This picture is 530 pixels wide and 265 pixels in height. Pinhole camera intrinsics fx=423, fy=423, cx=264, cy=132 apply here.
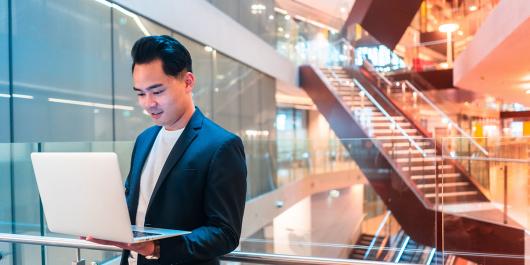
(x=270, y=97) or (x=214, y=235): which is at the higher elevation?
(x=270, y=97)

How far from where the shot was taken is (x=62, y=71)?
4398 mm

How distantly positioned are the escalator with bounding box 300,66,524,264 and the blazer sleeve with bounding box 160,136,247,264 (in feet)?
7.02

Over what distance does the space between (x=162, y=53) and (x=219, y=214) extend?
46 centimetres

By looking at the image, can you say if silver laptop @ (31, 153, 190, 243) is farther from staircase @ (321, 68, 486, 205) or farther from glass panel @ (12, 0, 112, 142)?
staircase @ (321, 68, 486, 205)

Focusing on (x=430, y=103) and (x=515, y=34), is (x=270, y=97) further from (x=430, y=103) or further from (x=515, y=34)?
(x=515, y=34)

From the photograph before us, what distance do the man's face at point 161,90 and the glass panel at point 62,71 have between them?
3316 millimetres

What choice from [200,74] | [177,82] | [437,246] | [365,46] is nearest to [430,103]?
[365,46]

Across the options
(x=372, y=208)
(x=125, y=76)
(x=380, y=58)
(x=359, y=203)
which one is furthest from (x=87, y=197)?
(x=380, y=58)

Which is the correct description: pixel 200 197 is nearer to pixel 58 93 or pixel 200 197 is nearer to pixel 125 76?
pixel 58 93

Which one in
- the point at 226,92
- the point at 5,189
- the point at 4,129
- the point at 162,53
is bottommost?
the point at 5,189

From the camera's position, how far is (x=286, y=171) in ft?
36.4

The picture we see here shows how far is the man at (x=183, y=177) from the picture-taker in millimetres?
1070

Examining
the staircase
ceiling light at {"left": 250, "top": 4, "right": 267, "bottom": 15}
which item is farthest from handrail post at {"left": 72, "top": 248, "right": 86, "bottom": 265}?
ceiling light at {"left": 250, "top": 4, "right": 267, "bottom": 15}

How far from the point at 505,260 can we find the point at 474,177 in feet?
14.1
